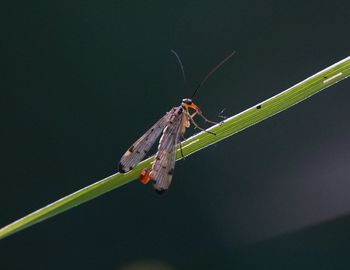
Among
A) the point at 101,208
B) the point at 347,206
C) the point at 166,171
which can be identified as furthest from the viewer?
the point at 101,208

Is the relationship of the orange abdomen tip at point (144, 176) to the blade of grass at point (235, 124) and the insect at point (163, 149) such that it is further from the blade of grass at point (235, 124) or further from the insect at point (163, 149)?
the blade of grass at point (235, 124)

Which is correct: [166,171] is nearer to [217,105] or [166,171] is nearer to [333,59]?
[217,105]

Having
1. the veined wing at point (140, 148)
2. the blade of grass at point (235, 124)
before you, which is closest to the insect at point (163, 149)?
the veined wing at point (140, 148)

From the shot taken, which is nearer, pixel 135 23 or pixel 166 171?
pixel 166 171

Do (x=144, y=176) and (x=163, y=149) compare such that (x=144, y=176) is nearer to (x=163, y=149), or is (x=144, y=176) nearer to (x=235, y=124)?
(x=163, y=149)

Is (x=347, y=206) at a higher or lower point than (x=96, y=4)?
lower

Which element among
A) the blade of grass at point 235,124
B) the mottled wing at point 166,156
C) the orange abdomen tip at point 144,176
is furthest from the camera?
the mottled wing at point 166,156

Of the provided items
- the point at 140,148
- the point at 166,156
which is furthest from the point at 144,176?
the point at 140,148

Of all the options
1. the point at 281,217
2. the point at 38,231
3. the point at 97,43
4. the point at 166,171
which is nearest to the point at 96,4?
the point at 97,43
